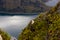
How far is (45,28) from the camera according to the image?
3.16 ft

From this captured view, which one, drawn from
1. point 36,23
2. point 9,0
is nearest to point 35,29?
point 36,23

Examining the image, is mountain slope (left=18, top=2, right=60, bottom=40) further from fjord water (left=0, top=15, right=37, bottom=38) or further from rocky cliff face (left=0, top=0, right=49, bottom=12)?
rocky cliff face (left=0, top=0, right=49, bottom=12)

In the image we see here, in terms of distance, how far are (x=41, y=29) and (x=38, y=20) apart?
3.1 inches

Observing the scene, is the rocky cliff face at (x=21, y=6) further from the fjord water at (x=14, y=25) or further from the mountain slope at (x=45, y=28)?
the mountain slope at (x=45, y=28)

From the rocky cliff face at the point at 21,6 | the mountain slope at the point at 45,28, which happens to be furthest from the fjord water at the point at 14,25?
the rocky cliff face at the point at 21,6

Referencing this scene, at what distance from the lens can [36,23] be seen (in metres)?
1.03

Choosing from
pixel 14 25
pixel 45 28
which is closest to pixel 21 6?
pixel 14 25

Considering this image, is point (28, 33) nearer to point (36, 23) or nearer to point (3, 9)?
point (36, 23)

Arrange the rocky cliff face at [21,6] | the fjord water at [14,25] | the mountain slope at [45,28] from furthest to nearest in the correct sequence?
1. the rocky cliff face at [21,6]
2. the fjord water at [14,25]
3. the mountain slope at [45,28]

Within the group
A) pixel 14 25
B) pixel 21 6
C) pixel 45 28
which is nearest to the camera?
pixel 45 28

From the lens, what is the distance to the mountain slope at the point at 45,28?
896mm

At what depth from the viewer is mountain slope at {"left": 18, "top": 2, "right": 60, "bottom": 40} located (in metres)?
0.90

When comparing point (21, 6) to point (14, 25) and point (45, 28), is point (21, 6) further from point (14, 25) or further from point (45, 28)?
point (45, 28)

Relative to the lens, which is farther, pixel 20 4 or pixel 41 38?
pixel 20 4
